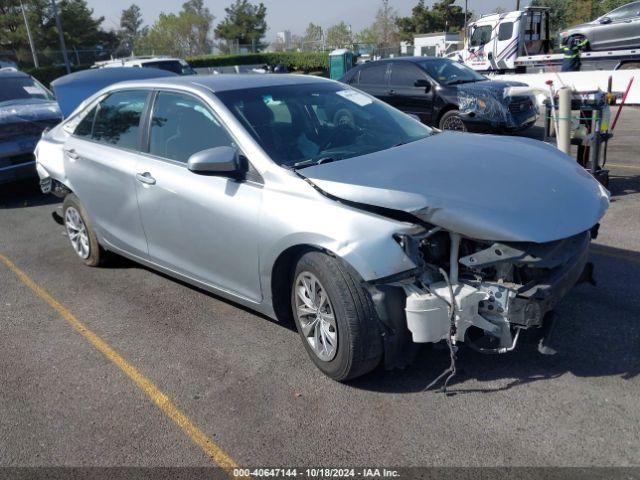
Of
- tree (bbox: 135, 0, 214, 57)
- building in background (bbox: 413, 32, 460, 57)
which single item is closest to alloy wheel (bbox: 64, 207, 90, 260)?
building in background (bbox: 413, 32, 460, 57)

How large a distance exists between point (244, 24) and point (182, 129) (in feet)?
246

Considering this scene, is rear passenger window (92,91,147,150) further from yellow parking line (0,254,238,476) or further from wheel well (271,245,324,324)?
wheel well (271,245,324,324)

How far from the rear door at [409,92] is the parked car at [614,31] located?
10057mm

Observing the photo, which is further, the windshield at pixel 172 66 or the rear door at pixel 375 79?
the windshield at pixel 172 66

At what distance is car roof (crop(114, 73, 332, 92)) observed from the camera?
13.9ft

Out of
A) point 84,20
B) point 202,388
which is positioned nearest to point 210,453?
point 202,388

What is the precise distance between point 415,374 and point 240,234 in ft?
4.52

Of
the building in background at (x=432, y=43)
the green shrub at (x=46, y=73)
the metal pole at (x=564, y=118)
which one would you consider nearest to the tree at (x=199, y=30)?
the building in background at (x=432, y=43)

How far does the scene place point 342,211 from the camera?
10.4 ft

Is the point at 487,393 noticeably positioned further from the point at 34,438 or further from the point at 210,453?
the point at 34,438

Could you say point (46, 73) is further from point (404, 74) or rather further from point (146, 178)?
point (146, 178)

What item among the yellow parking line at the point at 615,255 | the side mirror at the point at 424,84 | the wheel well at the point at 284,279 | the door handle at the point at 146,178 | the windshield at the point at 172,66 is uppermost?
the windshield at the point at 172,66

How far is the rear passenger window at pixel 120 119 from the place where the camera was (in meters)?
4.66

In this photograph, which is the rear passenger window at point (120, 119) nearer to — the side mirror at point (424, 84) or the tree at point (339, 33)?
the side mirror at point (424, 84)
